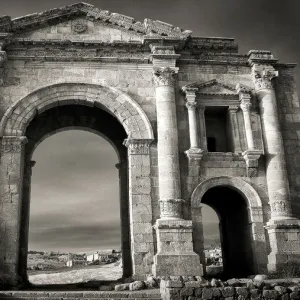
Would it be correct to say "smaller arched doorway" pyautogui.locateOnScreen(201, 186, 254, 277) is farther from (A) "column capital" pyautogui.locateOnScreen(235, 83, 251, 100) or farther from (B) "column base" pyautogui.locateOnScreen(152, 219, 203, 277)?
(A) "column capital" pyautogui.locateOnScreen(235, 83, 251, 100)

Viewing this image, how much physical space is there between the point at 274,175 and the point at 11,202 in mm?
9657

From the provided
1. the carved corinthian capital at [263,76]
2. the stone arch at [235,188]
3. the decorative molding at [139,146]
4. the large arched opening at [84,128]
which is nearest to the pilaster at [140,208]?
the decorative molding at [139,146]

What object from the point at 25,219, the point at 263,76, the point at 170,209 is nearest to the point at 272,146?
the point at 263,76

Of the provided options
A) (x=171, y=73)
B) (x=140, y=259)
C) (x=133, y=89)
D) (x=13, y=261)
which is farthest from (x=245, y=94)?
(x=13, y=261)

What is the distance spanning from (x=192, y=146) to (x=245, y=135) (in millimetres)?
2287

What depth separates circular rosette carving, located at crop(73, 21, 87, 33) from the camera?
17984 mm

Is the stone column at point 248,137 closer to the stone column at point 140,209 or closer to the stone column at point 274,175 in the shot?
the stone column at point 274,175

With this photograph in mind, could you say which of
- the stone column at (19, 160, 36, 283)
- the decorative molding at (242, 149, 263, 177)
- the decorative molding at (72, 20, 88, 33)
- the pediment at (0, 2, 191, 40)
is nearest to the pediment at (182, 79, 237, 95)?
the pediment at (0, 2, 191, 40)

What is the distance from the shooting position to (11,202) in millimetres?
15469

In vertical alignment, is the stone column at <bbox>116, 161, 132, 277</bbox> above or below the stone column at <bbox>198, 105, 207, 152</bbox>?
below

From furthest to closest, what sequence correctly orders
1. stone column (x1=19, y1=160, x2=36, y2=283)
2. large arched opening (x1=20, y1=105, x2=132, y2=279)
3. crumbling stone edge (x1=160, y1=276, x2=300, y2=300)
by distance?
1. large arched opening (x1=20, y1=105, x2=132, y2=279)
2. stone column (x1=19, y1=160, x2=36, y2=283)
3. crumbling stone edge (x1=160, y1=276, x2=300, y2=300)

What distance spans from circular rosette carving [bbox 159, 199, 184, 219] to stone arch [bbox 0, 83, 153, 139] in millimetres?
2644

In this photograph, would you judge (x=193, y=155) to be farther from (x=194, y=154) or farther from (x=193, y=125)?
(x=193, y=125)

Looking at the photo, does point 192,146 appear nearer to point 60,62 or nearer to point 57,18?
point 60,62
